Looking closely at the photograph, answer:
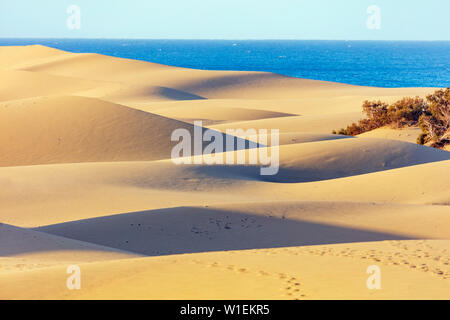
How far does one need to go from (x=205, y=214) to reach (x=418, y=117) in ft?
55.5

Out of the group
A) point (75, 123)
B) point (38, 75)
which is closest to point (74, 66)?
point (38, 75)

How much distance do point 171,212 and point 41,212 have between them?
2803 mm

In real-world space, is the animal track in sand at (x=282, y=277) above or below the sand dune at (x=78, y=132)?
below

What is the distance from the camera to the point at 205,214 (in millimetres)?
10922

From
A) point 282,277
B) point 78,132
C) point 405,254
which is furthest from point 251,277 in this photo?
point 78,132

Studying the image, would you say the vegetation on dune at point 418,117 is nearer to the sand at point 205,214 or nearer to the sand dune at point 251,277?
the sand at point 205,214

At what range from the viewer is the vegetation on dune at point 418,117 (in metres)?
22.9

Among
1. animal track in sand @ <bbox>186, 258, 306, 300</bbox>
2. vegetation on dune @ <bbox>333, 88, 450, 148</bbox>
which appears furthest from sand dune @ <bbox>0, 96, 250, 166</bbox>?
animal track in sand @ <bbox>186, 258, 306, 300</bbox>

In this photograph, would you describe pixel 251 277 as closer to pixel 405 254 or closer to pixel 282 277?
pixel 282 277

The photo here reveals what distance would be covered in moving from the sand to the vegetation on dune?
2.40 feet

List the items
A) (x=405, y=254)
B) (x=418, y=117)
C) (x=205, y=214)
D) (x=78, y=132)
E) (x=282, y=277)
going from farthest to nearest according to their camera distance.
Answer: (x=418, y=117), (x=78, y=132), (x=205, y=214), (x=405, y=254), (x=282, y=277)

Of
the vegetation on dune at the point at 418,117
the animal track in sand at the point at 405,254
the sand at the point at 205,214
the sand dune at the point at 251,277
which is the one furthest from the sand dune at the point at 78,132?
the sand dune at the point at 251,277

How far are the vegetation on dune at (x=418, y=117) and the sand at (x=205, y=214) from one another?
731 millimetres

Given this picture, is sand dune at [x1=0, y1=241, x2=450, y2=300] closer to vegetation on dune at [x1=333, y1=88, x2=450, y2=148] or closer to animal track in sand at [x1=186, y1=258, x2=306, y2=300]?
animal track in sand at [x1=186, y1=258, x2=306, y2=300]
